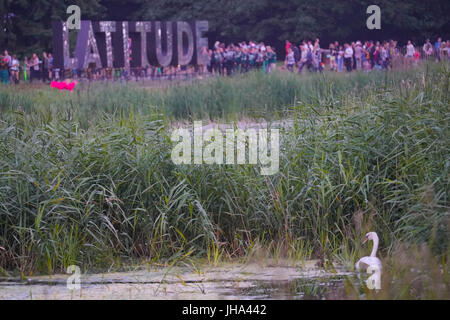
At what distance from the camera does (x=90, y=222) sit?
602cm

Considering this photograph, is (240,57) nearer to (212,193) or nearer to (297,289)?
(212,193)

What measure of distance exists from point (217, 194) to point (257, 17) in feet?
108

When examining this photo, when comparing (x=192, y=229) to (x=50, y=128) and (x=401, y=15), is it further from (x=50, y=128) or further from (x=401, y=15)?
(x=401, y=15)

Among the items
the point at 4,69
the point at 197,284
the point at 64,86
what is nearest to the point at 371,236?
the point at 197,284

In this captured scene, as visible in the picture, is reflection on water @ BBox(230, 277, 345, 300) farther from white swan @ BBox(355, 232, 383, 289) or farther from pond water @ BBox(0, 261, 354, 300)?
white swan @ BBox(355, 232, 383, 289)

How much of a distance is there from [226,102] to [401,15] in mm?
23353

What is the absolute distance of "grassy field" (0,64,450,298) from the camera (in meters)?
A: 5.84

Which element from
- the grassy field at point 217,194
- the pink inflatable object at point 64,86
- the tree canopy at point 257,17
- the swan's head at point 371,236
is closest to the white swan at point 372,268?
the swan's head at point 371,236

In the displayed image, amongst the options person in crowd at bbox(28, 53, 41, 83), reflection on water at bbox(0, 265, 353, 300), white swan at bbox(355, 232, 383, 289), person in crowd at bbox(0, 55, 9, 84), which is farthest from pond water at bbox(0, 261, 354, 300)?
person in crowd at bbox(28, 53, 41, 83)

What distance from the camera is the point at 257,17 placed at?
1503 inches

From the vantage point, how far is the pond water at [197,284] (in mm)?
4906

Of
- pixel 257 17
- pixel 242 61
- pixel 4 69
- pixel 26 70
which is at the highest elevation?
pixel 257 17

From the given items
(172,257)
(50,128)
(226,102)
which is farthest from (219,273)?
(226,102)

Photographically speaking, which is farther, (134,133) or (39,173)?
(134,133)
